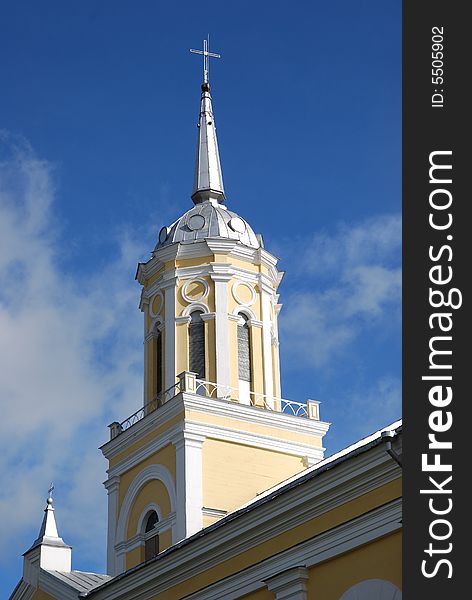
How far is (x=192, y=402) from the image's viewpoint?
26969mm

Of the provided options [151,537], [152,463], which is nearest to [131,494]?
[152,463]

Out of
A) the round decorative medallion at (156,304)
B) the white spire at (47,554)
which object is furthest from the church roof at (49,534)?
the round decorative medallion at (156,304)

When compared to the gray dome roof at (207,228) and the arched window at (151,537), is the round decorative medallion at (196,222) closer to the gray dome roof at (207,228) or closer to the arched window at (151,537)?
the gray dome roof at (207,228)

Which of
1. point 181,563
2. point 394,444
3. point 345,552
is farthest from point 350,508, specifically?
point 181,563

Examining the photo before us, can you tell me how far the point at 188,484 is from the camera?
86.4 feet

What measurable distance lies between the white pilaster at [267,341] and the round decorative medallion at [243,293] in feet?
0.88

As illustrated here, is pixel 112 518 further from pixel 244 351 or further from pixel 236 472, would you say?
pixel 244 351

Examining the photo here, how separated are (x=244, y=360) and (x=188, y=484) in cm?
379

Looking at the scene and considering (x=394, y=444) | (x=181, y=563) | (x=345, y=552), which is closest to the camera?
(x=394, y=444)

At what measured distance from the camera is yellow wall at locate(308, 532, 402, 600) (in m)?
15.9

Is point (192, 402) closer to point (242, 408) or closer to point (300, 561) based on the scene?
point (242, 408)

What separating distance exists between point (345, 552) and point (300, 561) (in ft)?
3.67

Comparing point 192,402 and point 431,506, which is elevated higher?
point 192,402

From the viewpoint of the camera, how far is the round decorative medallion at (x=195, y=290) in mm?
29422
